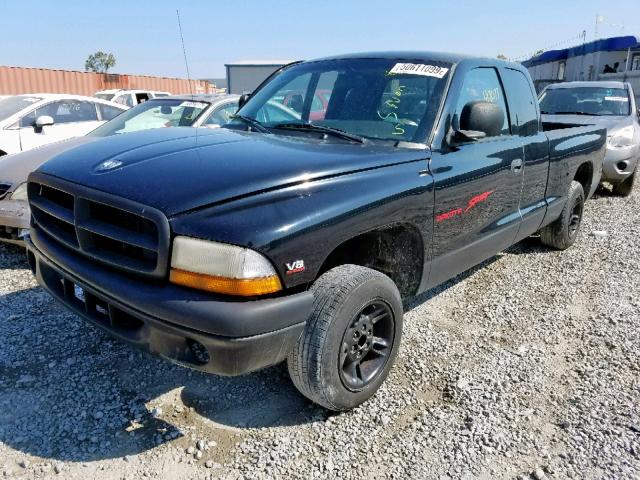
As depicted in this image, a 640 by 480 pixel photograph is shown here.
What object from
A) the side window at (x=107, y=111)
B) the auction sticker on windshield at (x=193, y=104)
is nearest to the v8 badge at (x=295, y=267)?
the auction sticker on windshield at (x=193, y=104)

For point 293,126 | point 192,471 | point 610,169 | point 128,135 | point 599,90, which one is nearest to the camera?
point 192,471

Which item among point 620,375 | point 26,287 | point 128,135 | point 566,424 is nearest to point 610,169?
point 620,375

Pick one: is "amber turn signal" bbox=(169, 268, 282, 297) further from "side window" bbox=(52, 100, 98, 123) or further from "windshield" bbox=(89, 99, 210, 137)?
"side window" bbox=(52, 100, 98, 123)

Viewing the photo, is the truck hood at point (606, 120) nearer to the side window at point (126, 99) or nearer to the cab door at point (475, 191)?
the cab door at point (475, 191)

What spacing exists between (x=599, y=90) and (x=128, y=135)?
837 centimetres

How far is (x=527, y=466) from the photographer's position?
7.58ft

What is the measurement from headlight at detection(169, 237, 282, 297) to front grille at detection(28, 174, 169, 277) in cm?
8

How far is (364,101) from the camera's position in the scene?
10.5 feet

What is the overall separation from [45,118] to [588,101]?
27.9 ft

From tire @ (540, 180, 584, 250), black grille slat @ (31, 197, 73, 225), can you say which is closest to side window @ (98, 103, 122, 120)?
black grille slat @ (31, 197, 73, 225)

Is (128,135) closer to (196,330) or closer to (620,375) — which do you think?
(196,330)

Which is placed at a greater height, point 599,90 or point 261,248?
point 599,90

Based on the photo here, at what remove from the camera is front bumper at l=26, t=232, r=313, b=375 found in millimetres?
1989

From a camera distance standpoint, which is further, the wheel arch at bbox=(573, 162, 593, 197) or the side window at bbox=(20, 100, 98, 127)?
the side window at bbox=(20, 100, 98, 127)
